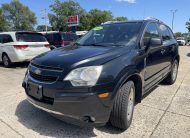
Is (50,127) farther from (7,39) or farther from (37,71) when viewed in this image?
(7,39)

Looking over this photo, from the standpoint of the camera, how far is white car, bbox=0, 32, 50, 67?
891 centimetres

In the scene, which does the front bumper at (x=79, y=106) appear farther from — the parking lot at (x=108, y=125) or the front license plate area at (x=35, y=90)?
the parking lot at (x=108, y=125)

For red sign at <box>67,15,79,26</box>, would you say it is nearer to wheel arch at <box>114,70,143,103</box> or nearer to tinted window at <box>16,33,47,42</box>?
tinted window at <box>16,33,47,42</box>

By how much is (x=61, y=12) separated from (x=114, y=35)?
172 ft

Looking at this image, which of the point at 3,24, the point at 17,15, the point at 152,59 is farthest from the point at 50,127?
the point at 17,15

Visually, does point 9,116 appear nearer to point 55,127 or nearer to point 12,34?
point 55,127

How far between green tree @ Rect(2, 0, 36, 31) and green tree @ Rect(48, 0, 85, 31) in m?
13.7

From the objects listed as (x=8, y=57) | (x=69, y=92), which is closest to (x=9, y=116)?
(x=69, y=92)

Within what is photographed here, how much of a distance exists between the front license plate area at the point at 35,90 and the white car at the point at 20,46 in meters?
5.83

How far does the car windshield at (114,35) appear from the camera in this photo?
13.1 ft

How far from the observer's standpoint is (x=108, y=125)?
144 inches

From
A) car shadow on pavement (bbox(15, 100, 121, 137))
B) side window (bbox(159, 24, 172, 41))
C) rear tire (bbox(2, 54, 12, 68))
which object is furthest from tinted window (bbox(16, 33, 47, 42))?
side window (bbox(159, 24, 172, 41))

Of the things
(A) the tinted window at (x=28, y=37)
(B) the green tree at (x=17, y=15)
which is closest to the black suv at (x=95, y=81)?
(A) the tinted window at (x=28, y=37)

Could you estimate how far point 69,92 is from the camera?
2.89 metres
